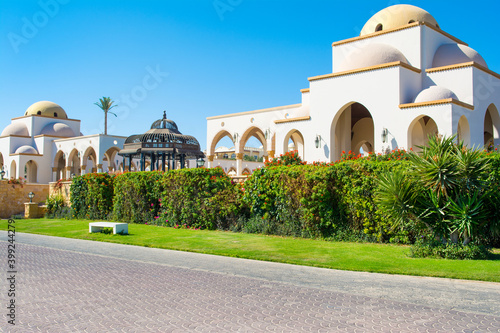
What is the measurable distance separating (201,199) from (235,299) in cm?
1105

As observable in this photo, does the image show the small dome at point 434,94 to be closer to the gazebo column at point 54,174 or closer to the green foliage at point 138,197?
the green foliage at point 138,197

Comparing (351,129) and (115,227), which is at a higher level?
(351,129)

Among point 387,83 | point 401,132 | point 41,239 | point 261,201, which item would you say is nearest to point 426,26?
point 387,83

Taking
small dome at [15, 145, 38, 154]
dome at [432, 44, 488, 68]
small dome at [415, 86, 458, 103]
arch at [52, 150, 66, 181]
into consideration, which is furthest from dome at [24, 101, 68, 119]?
small dome at [415, 86, 458, 103]

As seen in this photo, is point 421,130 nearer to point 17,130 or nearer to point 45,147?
point 45,147

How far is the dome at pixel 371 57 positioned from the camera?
876 inches

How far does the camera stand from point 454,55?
23438mm

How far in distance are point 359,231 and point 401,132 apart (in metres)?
9.07

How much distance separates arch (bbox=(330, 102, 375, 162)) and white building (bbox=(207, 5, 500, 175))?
0.06m

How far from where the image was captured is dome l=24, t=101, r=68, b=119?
5372cm

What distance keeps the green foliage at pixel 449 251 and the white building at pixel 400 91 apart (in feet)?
31.3

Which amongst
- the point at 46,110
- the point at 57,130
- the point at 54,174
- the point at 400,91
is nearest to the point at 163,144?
the point at 400,91

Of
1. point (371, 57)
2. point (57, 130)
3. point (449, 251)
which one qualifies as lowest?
point (449, 251)

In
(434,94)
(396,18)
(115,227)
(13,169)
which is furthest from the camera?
(13,169)
